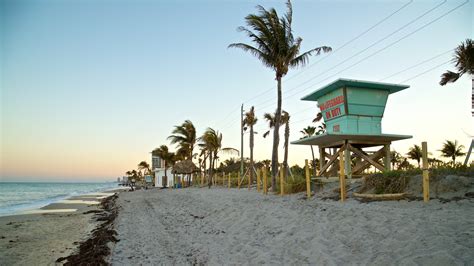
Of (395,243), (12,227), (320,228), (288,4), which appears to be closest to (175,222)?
(320,228)

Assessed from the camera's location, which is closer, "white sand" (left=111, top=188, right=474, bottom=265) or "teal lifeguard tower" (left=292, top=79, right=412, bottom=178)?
"white sand" (left=111, top=188, right=474, bottom=265)

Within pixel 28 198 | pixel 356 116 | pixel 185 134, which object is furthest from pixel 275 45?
pixel 28 198

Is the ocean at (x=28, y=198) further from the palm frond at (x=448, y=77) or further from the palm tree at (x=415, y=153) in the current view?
the palm tree at (x=415, y=153)

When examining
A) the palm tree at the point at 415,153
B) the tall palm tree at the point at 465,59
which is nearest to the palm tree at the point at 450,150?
the palm tree at the point at 415,153

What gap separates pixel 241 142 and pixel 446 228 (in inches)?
1012

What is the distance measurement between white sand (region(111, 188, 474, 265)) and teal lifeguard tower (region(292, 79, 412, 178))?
284 centimetres

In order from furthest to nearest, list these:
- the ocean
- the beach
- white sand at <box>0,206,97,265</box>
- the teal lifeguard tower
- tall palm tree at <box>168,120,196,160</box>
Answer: tall palm tree at <box>168,120,196,160</box> < the ocean < the teal lifeguard tower < white sand at <box>0,206,97,265</box> < the beach

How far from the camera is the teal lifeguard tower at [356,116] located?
11.2 m

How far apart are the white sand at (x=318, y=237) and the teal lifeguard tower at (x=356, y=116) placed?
112 inches

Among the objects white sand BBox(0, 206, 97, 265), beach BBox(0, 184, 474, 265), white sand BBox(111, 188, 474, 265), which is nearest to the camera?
white sand BBox(111, 188, 474, 265)

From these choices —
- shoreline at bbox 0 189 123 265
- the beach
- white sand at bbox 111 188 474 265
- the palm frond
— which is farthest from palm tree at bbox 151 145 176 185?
the palm frond

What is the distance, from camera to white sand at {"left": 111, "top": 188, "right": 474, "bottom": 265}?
16.3ft

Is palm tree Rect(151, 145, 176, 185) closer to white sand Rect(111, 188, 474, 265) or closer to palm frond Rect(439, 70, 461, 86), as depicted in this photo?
white sand Rect(111, 188, 474, 265)

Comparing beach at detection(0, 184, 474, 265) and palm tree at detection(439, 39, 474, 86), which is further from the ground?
palm tree at detection(439, 39, 474, 86)
